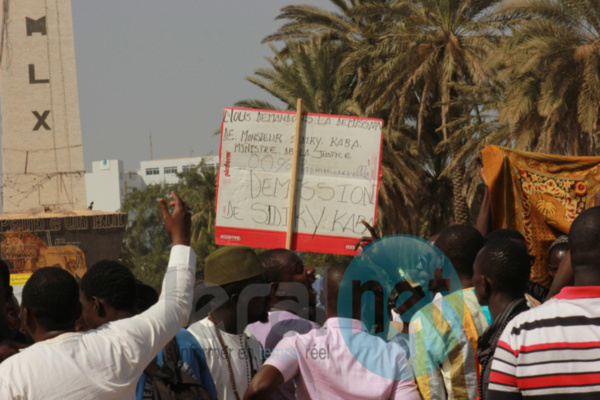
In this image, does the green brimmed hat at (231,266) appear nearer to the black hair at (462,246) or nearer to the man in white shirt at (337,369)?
the man in white shirt at (337,369)

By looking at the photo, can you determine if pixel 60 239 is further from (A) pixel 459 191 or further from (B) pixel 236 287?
(B) pixel 236 287

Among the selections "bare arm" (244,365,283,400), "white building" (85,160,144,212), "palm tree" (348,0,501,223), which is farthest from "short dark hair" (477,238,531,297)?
"white building" (85,160,144,212)

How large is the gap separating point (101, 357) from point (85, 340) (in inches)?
3.3

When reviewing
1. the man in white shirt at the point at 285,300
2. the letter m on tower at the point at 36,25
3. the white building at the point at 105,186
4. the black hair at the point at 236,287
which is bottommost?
the white building at the point at 105,186

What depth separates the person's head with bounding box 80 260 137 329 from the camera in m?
2.95

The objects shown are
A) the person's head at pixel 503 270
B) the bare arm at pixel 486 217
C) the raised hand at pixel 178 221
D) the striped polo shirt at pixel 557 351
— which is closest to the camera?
the striped polo shirt at pixel 557 351

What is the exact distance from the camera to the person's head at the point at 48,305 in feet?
8.86

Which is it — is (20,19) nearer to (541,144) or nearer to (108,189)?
(541,144)

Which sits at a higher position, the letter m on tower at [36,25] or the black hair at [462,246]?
the letter m on tower at [36,25]

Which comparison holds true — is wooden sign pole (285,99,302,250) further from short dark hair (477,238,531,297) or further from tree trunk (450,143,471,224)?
tree trunk (450,143,471,224)

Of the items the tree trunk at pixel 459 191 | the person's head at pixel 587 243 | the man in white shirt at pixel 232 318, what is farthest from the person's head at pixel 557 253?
the tree trunk at pixel 459 191

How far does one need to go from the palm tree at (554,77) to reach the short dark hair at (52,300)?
42.8ft

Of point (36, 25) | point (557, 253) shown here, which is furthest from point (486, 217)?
point (36, 25)

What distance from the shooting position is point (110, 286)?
296 centimetres
